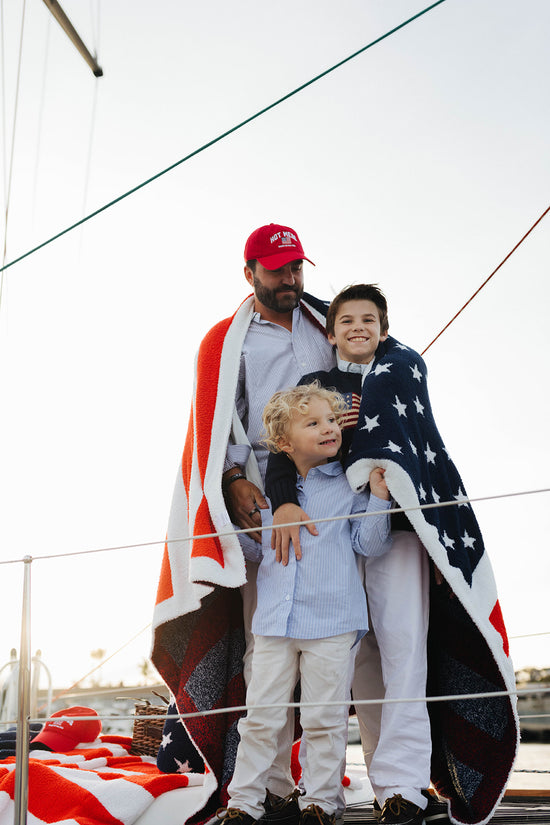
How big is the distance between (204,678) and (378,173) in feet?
8.88

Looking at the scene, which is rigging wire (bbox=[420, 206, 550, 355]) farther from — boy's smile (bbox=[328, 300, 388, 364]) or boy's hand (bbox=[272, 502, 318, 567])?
boy's hand (bbox=[272, 502, 318, 567])

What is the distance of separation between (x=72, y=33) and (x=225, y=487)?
316 cm

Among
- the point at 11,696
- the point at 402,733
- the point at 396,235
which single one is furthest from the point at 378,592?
the point at 396,235

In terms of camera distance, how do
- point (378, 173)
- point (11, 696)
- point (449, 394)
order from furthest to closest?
1. point (378, 173)
2. point (11, 696)
3. point (449, 394)

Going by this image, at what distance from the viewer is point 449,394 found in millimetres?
2697

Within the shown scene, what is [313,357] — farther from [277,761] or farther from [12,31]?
[12,31]

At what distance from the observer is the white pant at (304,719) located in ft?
4.09

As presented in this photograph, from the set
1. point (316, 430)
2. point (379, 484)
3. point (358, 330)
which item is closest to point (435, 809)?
point (379, 484)

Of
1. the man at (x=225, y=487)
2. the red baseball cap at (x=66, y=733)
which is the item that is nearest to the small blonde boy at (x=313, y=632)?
the man at (x=225, y=487)

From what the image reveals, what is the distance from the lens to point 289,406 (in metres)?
1.43

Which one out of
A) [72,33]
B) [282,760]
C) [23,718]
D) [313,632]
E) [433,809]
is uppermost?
[72,33]

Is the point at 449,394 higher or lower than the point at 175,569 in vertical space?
higher

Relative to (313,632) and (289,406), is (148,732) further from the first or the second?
(289,406)

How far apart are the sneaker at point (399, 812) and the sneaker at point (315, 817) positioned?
0.08m
